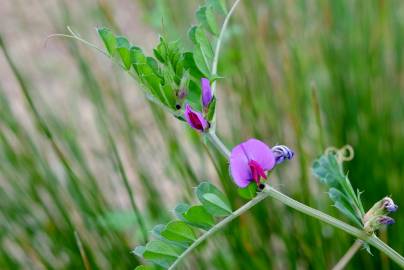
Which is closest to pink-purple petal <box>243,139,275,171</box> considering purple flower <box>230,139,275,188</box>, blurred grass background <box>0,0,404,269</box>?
purple flower <box>230,139,275,188</box>

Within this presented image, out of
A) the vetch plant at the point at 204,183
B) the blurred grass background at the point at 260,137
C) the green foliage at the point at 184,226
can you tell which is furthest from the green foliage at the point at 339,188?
the blurred grass background at the point at 260,137

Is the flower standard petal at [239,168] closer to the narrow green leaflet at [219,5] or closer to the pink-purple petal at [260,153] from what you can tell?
the pink-purple petal at [260,153]

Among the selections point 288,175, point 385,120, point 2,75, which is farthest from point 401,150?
point 2,75

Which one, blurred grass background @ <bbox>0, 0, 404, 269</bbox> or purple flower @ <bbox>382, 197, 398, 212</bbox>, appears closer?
purple flower @ <bbox>382, 197, 398, 212</bbox>

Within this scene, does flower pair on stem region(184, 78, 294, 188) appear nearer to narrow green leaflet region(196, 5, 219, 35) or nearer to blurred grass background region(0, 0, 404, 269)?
narrow green leaflet region(196, 5, 219, 35)

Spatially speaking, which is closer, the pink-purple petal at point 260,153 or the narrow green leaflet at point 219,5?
the pink-purple petal at point 260,153

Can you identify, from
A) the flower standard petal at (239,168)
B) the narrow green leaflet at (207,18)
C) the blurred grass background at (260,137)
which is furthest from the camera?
the blurred grass background at (260,137)

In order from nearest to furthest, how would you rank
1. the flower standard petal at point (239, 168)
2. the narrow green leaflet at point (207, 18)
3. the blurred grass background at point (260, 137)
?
the flower standard petal at point (239, 168) < the narrow green leaflet at point (207, 18) < the blurred grass background at point (260, 137)
